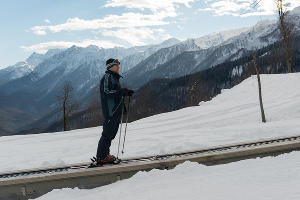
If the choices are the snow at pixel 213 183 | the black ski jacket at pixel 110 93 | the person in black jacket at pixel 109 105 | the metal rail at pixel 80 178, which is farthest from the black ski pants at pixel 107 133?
the snow at pixel 213 183

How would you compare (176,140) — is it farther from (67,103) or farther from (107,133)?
(67,103)

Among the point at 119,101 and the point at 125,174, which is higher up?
the point at 119,101

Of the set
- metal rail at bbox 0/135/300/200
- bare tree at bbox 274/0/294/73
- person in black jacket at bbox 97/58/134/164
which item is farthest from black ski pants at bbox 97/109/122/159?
bare tree at bbox 274/0/294/73

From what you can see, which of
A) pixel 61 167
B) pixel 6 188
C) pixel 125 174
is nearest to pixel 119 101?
pixel 125 174

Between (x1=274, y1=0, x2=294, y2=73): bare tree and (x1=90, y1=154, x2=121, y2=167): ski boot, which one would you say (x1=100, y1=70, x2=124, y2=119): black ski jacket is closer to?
(x1=90, y1=154, x2=121, y2=167): ski boot

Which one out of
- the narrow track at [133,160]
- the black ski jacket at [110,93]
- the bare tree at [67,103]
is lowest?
the narrow track at [133,160]

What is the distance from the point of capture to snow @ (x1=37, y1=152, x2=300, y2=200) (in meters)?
4.42

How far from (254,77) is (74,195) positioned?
3012 centimetres

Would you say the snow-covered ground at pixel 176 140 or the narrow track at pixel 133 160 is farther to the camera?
the snow-covered ground at pixel 176 140

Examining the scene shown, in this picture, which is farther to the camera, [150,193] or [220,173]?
[220,173]

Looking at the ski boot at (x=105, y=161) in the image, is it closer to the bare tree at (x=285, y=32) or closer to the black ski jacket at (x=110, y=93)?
the black ski jacket at (x=110, y=93)

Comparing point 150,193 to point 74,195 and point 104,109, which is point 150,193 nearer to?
point 74,195

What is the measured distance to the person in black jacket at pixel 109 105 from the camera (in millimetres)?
6668

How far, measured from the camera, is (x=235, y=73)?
197000 mm
